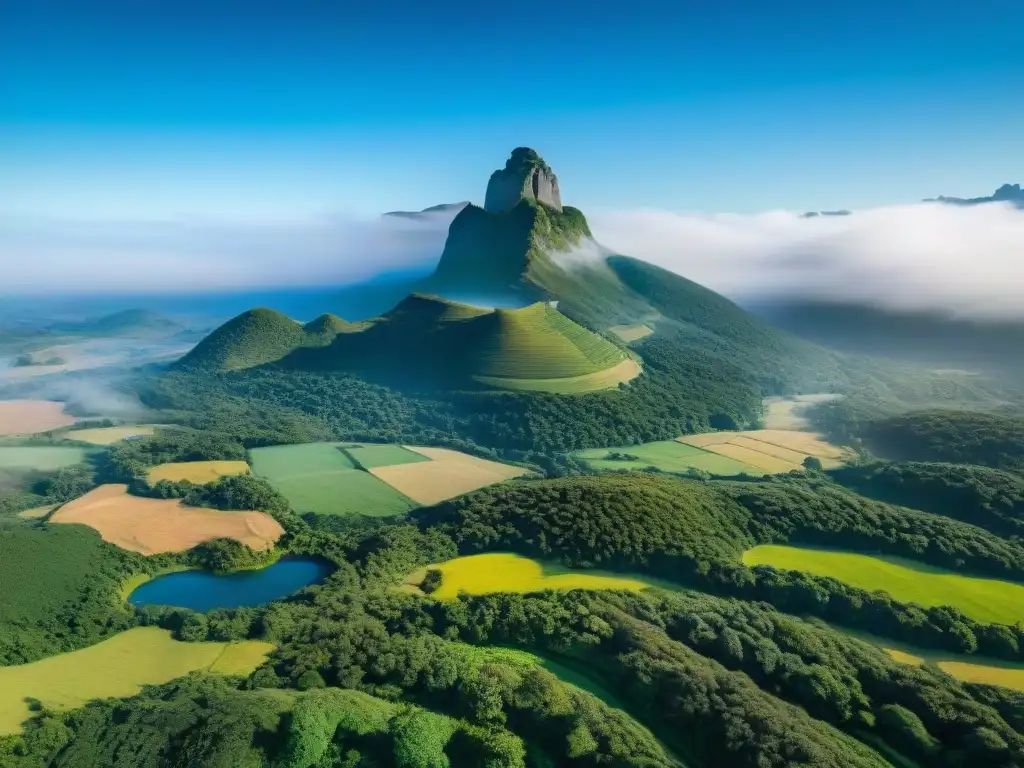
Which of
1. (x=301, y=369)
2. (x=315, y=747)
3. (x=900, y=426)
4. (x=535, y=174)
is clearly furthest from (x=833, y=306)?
(x=315, y=747)

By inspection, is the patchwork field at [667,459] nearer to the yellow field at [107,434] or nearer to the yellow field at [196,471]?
the yellow field at [196,471]

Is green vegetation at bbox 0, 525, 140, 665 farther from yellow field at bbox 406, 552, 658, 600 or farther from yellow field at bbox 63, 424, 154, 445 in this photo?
yellow field at bbox 63, 424, 154, 445

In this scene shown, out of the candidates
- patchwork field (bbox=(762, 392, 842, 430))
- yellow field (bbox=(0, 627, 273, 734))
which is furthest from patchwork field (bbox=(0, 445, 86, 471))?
patchwork field (bbox=(762, 392, 842, 430))

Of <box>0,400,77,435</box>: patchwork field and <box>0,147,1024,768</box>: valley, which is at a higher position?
<box>0,400,77,435</box>: patchwork field

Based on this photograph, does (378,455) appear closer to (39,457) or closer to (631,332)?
(39,457)

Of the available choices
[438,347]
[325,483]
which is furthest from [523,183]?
[325,483]

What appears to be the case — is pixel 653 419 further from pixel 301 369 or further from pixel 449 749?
pixel 449 749
